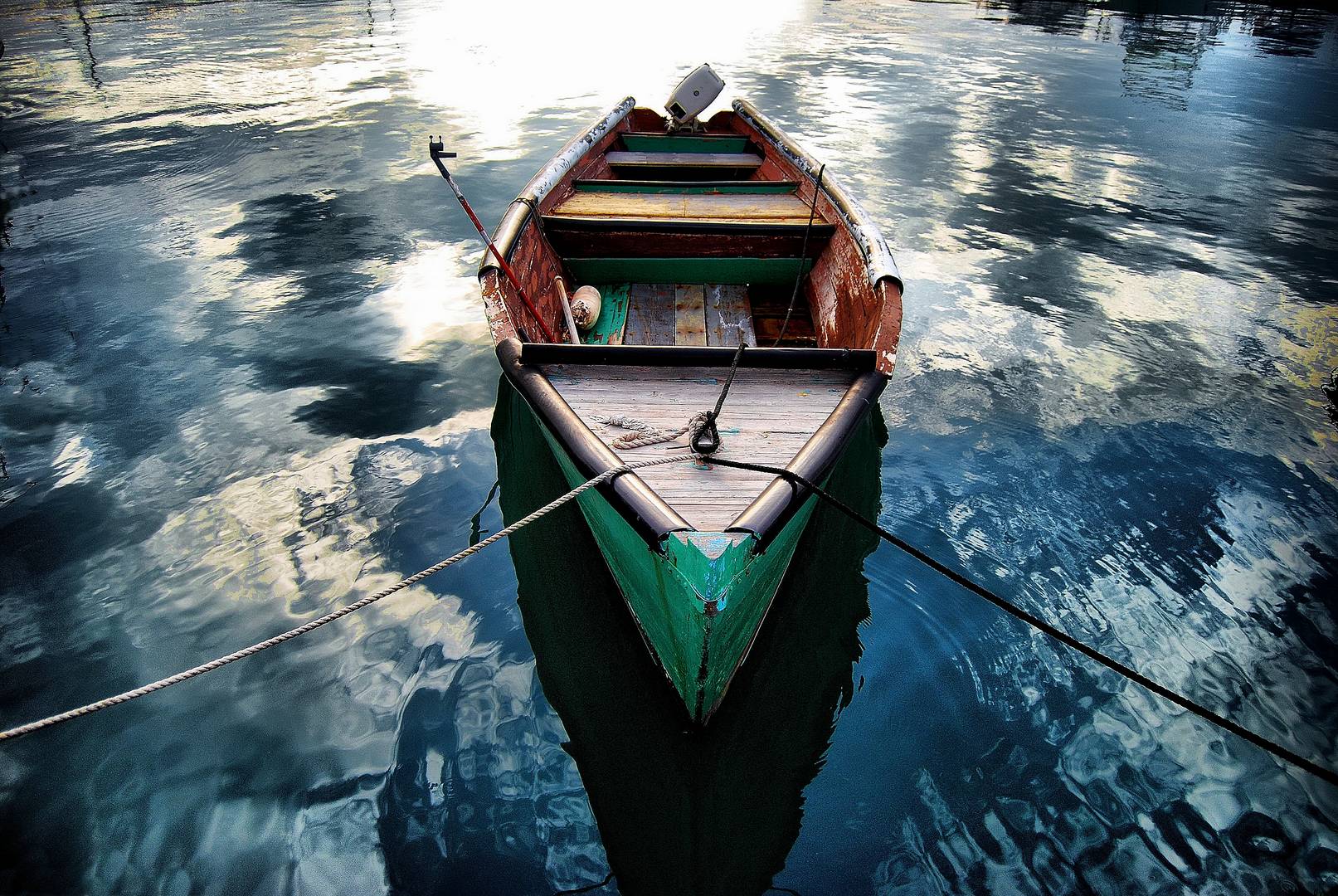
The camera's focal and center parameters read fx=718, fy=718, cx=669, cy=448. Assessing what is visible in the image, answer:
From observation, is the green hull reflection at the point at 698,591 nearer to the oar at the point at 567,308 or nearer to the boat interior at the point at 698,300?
the boat interior at the point at 698,300

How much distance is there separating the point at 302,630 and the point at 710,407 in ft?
7.53

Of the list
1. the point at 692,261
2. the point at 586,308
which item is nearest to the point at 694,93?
the point at 692,261

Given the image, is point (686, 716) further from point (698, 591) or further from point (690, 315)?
point (690, 315)

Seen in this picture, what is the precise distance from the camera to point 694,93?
399 inches

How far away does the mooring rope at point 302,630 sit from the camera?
230 cm

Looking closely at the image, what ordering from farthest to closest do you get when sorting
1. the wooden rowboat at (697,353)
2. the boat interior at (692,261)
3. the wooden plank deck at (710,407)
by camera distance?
the boat interior at (692,261) → the wooden plank deck at (710,407) → the wooden rowboat at (697,353)

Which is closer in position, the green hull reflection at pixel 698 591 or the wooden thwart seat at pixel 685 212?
the green hull reflection at pixel 698 591

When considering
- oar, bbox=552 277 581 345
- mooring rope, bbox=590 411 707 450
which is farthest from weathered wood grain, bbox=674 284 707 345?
mooring rope, bbox=590 411 707 450

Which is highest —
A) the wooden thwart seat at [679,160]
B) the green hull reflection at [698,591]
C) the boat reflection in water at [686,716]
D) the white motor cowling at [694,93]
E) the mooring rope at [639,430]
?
the white motor cowling at [694,93]

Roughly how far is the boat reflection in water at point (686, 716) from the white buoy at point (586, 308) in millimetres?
1625

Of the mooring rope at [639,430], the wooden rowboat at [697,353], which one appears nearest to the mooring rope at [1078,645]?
the wooden rowboat at [697,353]

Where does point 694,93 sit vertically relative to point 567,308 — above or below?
above

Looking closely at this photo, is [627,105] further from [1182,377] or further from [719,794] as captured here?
[719,794]

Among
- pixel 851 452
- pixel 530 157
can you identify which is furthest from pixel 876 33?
pixel 851 452
